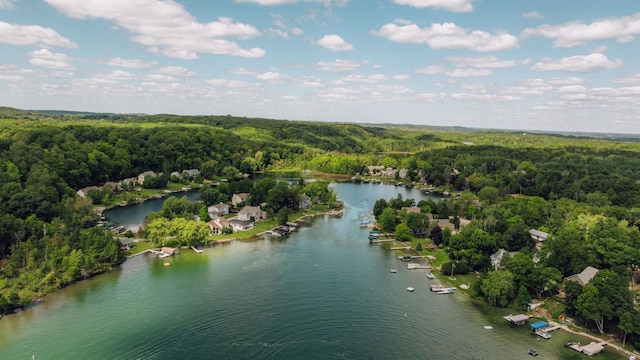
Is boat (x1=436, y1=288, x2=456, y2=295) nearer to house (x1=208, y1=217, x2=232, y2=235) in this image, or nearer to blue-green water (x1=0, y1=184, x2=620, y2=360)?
blue-green water (x1=0, y1=184, x2=620, y2=360)

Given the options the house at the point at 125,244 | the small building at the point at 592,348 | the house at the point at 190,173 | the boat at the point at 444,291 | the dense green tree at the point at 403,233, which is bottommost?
the boat at the point at 444,291

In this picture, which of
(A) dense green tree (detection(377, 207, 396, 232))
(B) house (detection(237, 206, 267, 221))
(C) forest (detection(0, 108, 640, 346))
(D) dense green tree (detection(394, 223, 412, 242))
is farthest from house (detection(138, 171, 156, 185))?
(D) dense green tree (detection(394, 223, 412, 242))

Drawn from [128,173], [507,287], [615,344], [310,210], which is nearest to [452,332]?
[507,287]

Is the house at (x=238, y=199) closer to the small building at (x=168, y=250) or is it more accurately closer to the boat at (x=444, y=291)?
the small building at (x=168, y=250)

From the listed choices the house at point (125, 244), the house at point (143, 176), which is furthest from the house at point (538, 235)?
the house at point (143, 176)

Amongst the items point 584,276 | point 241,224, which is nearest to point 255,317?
point 241,224
